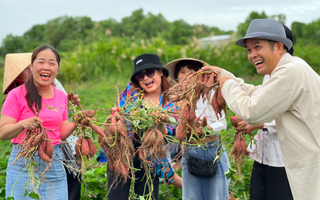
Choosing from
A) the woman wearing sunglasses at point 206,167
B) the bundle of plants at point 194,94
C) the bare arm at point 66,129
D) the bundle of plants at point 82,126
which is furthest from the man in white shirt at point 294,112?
the bare arm at point 66,129

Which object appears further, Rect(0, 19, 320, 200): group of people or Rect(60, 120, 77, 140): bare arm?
Rect(60, 120, 77, 140): bare arm

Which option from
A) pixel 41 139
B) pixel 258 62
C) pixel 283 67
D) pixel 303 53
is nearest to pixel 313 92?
pixel 283 67

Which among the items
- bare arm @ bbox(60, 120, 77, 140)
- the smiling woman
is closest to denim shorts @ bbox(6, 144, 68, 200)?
the smiling woman

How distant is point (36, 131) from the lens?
2385 millimetres

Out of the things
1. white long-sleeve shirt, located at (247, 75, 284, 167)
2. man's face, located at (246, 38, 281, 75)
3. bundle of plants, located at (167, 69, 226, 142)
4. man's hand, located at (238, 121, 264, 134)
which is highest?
man's face, located at (246, 38, 281, 75)

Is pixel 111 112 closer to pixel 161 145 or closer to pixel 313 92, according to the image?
pixel 161 145

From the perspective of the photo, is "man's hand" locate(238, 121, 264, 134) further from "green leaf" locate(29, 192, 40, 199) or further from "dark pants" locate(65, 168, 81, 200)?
"green leaf" locate(29, 192, 40, 199)

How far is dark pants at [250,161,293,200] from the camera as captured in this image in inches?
101

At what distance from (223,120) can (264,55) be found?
3.25 ft

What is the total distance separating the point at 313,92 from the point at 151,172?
1.60 meters

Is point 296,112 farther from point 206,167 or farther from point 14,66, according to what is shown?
point 14,66

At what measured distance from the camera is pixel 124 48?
13094 mm

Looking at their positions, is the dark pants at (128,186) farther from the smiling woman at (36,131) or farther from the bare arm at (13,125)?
the bare arm at (13,125)

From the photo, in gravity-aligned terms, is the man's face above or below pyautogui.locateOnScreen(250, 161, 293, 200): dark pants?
above
